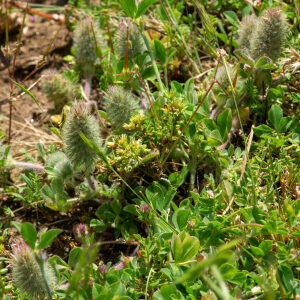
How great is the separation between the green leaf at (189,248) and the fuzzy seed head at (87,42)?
1.88 metres

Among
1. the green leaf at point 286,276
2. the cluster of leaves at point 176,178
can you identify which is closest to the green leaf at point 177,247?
the cluster of leaves at point 176,178

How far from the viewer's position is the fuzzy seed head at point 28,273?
5.80 feet

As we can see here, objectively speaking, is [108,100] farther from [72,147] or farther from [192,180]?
[192,180]

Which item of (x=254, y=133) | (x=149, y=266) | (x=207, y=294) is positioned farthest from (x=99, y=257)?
(x=254, y=133)

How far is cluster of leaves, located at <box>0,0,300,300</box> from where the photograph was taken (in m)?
1.78

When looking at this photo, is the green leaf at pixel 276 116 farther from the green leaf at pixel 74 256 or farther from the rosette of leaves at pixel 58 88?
the rosette of leaves at pixel 58 88

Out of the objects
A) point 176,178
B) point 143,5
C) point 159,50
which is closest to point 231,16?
point 159,50

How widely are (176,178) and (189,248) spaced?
1.90 feet

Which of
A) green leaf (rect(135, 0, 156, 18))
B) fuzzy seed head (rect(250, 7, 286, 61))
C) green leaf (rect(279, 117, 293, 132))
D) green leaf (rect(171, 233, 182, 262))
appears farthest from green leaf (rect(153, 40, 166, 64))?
green leaf (rect(171, 233, 182, 262))

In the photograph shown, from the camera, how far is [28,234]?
5.56ft

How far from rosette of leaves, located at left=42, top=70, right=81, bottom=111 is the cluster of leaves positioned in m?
0.12

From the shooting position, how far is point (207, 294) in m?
1.66

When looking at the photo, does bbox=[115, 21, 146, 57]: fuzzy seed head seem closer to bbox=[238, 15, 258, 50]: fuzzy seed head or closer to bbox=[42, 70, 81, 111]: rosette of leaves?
bbox=[42, 70, 81, 111]: rosette of leaves

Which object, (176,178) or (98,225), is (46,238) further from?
(176,178)
